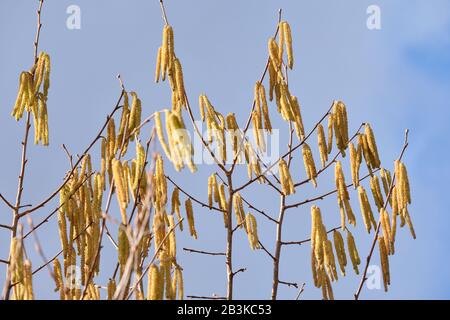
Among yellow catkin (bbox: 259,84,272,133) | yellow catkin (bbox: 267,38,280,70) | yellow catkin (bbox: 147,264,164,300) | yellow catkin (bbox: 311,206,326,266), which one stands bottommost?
yellow catkin (bbox: 147,264,164,300)

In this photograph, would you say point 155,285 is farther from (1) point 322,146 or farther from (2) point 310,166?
(1) point 322,146

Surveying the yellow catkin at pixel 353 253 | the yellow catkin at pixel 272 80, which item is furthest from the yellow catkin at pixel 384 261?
the yellow catkin at pixel 272 80

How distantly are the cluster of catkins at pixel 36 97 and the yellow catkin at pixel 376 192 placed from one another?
1791 mm

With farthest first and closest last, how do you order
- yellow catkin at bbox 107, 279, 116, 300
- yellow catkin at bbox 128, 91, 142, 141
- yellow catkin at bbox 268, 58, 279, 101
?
yellow catkin at bbox 268, 58, 279, 101 < yellow catkin at bbox 128, 91, 142, 141 < yellow catkin at bbox 107, 279, 116, 300

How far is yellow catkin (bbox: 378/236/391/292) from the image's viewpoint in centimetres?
438

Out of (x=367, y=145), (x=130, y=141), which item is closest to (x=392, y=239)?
(x=367, y=145)

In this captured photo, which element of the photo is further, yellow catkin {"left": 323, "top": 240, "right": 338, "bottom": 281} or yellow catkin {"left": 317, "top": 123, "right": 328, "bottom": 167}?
yellow catkin {"left": 317, "top": 123, "right": 328, "bottom": 167}

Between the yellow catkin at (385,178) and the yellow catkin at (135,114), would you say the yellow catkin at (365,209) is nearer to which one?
the yellow catkin at (385,178)

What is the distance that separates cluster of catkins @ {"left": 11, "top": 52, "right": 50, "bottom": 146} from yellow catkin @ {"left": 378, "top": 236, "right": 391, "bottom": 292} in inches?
72.2

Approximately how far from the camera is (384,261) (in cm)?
440

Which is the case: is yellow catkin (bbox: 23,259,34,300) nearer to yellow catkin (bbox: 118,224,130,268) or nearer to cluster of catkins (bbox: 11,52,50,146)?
yellow catkin (bbox: 118,224,130,268)

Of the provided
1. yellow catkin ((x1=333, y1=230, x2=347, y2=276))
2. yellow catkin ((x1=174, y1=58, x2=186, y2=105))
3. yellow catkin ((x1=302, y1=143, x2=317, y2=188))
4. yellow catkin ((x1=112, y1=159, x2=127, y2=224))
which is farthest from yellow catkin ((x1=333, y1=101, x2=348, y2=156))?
yellow catkin ((x1=112, y1=159, x2=127, y2=224))

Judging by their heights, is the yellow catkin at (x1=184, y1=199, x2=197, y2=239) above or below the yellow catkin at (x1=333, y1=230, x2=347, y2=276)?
above
